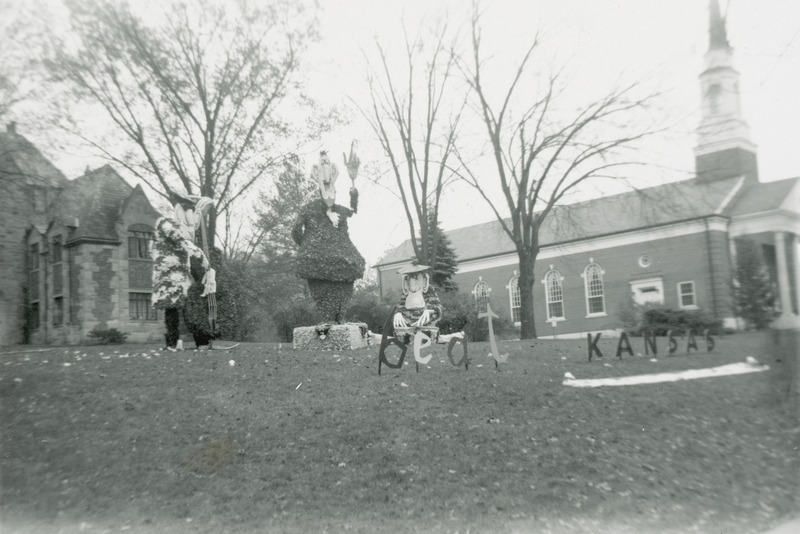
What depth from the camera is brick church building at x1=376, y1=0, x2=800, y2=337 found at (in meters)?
13.5

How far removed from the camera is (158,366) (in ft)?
32.4

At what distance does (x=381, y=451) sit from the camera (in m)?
6.64

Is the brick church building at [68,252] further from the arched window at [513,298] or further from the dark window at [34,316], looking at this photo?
the arched window at [513,298]

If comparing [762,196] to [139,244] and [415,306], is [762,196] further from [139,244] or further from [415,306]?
[139,244]

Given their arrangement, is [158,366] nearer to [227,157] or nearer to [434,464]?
[434,464]

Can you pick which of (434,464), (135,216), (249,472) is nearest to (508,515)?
(434,464)

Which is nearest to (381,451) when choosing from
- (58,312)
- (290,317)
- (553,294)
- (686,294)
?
(58,312)

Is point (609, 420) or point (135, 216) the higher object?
point (135, 216)

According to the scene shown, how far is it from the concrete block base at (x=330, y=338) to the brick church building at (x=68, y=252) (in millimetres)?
4894

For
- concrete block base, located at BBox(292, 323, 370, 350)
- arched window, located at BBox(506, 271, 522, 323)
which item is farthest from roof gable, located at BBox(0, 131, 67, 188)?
arched window, located at BBox(506, 271, 522, 323)

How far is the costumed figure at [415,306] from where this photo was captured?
1442 cm

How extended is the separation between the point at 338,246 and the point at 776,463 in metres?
8.68

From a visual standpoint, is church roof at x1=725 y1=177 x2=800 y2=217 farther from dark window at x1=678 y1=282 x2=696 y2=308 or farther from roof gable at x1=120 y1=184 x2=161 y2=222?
roof gable at x1=120 y1=184 x2=161 y2=222

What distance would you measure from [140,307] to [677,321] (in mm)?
20505
